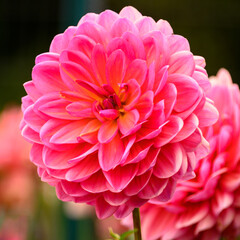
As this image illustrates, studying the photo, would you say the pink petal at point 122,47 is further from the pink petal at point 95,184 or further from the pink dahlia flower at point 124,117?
the pink petal at point 95,184

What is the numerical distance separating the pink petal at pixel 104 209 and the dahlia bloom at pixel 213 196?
0.39 ft

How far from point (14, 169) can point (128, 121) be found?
3.16ft

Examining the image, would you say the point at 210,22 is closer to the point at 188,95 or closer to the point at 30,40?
the point at 30,40

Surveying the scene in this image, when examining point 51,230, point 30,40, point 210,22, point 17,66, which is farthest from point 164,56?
point 17,66

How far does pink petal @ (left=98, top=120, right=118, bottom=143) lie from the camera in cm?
49

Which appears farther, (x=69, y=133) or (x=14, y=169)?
(x=14, y=169)

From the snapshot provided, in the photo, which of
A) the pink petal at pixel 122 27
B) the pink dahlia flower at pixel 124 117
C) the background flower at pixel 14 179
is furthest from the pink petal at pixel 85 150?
the background flower at pixel 14 179

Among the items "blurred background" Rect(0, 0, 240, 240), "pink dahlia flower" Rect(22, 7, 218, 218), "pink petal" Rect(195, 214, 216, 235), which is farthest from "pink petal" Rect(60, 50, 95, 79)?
"blurred background" Rect(0, 0, 240, 240)

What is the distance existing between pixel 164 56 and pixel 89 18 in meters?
0.08

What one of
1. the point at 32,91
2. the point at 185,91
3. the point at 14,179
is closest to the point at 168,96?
the point at 185,91

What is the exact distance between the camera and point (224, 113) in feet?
2.01

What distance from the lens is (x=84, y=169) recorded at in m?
0.48

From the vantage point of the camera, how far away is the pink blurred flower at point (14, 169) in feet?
→ 4.42

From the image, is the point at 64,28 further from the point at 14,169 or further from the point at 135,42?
the point at 135,42
